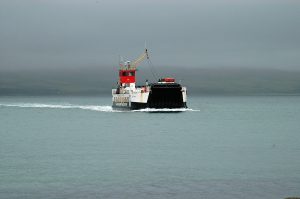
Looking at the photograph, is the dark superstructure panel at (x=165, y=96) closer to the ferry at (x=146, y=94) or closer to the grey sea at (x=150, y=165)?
the ferry at (x=146, y=94)

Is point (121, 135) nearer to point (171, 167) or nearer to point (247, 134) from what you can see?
point (247, 134)

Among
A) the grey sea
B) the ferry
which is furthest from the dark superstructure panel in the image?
the grey sea

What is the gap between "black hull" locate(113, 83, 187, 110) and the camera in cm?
11338

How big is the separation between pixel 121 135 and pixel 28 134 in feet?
43.1

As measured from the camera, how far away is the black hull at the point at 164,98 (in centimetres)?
11338

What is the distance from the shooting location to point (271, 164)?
49.2 m

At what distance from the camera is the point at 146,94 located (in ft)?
382

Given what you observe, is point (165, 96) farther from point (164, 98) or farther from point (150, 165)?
point (150, 165)

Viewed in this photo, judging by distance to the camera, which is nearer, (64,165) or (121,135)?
(64,165)

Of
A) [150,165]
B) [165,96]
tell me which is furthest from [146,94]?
[150,165]

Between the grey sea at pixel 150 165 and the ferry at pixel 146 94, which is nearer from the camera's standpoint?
the grey sea at pixel 150 165

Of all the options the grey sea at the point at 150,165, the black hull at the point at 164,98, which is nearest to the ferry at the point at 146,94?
Answer: the black hull at the point at 164,98

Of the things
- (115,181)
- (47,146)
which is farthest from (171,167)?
(47,146)

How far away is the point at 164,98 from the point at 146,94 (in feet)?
12.8
